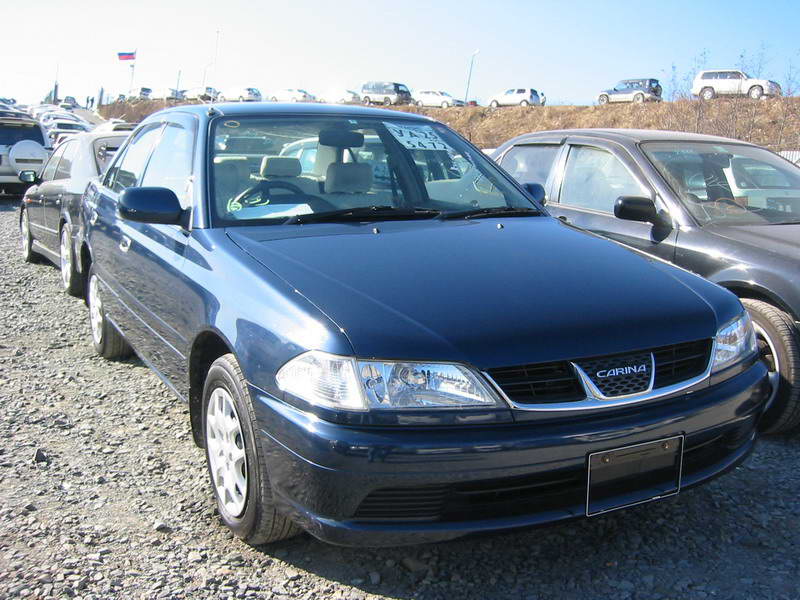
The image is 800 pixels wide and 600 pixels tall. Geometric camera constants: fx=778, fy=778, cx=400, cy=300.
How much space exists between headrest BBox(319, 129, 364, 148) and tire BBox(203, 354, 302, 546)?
1441 millimetres

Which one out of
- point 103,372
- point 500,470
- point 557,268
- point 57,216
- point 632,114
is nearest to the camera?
point 500,470

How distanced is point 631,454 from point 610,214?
122 inches

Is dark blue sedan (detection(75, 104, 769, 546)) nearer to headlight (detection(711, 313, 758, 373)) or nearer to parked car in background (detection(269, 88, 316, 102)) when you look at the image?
headlight (detection(711, 313, 758, 373))

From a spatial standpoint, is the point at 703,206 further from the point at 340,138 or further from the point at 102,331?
the point at 102,331

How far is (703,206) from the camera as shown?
15.9 feet

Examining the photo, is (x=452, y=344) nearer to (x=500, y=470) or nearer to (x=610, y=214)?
(x=500, y=470)

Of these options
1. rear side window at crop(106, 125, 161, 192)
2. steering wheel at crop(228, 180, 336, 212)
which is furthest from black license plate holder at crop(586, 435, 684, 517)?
rear side window at crop(106, 125, 161, 192)

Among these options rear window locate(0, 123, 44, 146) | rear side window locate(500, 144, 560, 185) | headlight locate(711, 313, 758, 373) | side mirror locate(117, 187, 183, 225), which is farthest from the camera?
rear window locate(0, 123, 44, 146)

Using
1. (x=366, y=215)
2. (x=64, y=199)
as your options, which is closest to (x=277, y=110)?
(x=366, y=215)

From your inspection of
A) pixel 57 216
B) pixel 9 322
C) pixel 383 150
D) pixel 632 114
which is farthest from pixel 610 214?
pixel 632 114

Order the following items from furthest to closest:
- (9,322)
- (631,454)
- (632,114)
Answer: (632,114) → (9,322) → (631,454)

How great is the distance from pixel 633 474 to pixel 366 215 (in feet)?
5.37

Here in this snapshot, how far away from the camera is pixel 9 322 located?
20.5ft

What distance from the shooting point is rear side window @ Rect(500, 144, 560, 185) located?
6012mm
